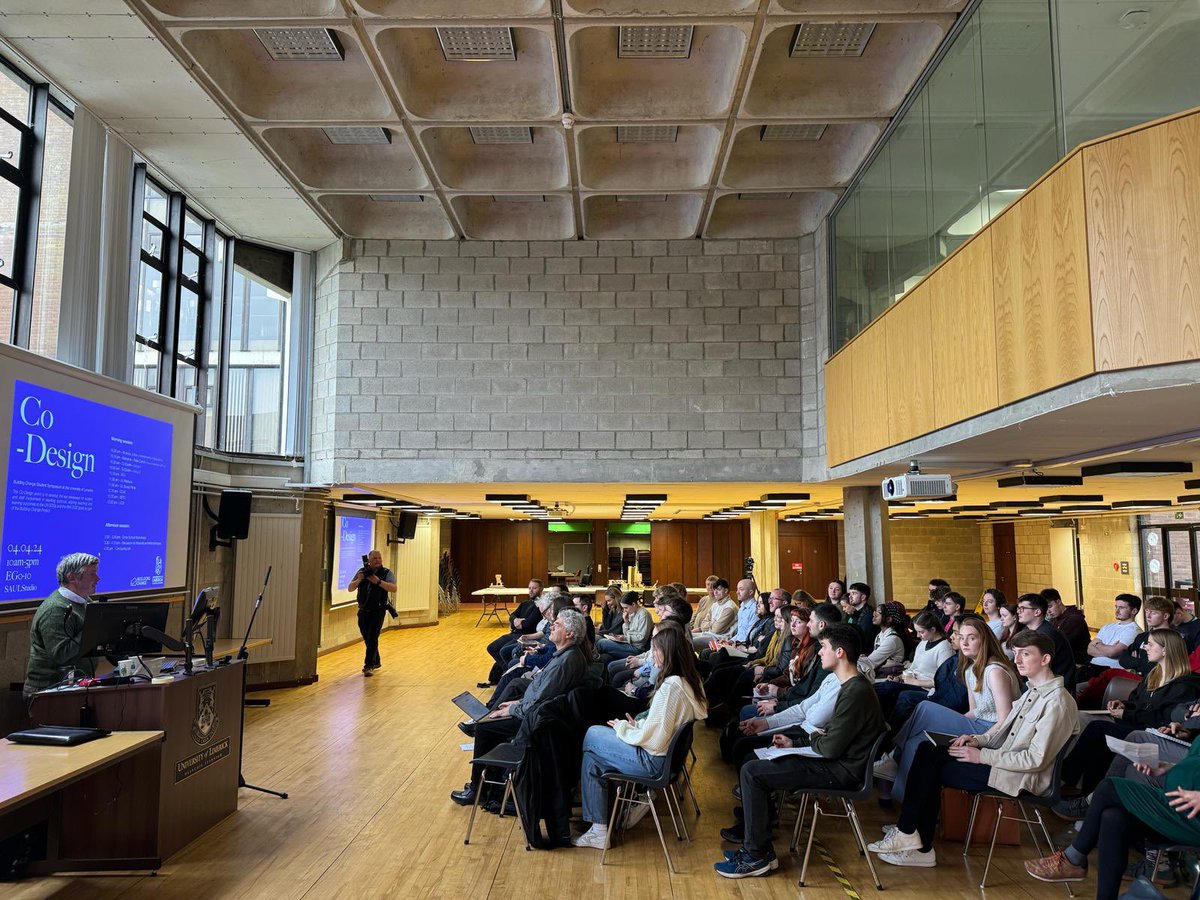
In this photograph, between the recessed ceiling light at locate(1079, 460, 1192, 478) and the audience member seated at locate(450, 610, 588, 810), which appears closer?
the audience member seated at locate(450, 610, 588, 810)

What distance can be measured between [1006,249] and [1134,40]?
1177mm

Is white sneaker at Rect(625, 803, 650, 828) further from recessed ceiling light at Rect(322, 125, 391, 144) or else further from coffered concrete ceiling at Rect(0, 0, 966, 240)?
recessed ceiling light at Rect(322, 125, 391, 144)

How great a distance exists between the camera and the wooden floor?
13.6ft

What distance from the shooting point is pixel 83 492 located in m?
5.99

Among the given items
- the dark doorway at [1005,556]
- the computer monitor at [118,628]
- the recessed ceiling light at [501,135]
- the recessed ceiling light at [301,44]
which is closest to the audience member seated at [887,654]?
the computer monitor at [118,628]

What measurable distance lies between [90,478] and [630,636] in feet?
18.5

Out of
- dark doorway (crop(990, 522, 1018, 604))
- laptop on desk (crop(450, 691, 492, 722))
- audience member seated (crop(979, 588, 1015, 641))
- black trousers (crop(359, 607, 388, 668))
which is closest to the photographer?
laptop on desk (crop(450, 691, 492, 722))

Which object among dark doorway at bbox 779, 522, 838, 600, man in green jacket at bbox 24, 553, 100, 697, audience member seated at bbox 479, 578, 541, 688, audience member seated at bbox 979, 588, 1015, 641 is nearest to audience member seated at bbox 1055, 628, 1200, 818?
audience member seated at bbox 979, 588, 1015, 641

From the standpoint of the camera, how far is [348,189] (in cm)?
887

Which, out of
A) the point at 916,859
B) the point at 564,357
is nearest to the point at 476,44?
the point at 564,357

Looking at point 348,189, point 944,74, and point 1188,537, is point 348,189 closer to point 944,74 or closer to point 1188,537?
point 944,74

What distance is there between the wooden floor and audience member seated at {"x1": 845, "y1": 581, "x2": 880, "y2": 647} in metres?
2.43

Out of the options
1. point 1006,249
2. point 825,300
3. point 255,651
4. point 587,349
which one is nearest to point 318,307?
point 587,349

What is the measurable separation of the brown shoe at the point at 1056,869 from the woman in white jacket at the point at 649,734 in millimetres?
1833
